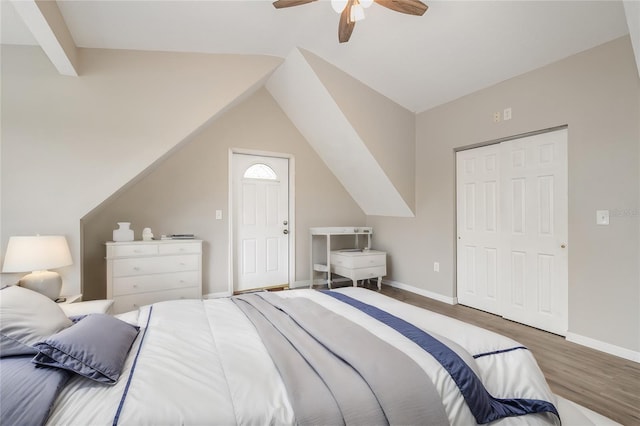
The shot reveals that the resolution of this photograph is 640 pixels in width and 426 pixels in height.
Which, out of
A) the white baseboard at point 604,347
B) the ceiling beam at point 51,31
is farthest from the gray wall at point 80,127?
the white baseboard at point 604,347

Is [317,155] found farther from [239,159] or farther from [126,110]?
[126,110]

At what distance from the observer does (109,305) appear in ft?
7.30

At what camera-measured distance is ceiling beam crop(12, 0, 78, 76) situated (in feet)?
6.09

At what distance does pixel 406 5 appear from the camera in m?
2.06

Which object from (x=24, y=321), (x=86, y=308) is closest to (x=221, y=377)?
(x=24, y=321)

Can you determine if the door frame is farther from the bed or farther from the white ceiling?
the bed

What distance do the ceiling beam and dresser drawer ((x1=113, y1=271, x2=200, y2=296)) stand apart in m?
1.90

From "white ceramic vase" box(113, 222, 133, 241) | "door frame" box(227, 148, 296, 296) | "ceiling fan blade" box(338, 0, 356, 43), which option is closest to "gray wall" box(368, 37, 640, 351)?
"ceiling fan blade" box(338, 0, 356, 43)

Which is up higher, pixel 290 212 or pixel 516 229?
pixel 290 212

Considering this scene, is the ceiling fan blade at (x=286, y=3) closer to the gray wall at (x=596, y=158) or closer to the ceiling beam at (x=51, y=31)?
the ceiling beam at (x=51, y=31)

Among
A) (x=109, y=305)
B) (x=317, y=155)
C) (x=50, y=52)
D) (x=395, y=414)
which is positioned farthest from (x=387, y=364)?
(x=317, y=155)

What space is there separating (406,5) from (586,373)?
2819mm

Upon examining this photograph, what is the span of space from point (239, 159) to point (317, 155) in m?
1.20

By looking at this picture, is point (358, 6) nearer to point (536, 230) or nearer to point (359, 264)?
point (536, 230)
